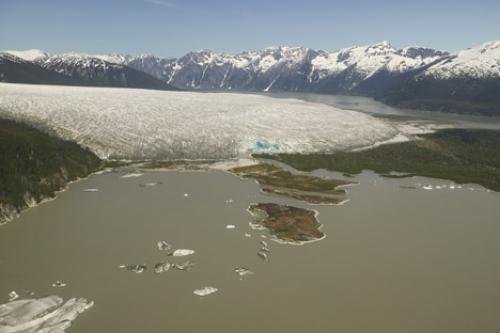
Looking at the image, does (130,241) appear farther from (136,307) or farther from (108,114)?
(108,114)

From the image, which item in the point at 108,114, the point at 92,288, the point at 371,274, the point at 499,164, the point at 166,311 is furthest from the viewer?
the point at 108,114

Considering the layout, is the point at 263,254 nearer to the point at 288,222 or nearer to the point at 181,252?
the point at 181,252

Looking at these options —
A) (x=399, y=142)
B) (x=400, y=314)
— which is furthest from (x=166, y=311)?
(x=399, y=142)

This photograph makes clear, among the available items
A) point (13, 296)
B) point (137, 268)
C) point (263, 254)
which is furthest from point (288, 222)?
point (13, 296)

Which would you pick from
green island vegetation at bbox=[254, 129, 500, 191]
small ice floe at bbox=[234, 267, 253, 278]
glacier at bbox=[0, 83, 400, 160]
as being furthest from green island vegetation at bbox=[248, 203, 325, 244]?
glacier at bbox=[0, 83, 400, 160]

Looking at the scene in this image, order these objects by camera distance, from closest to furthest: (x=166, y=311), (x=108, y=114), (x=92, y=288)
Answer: (x=166, y=311) < (x=92, y=288) < (x=108, y=114)

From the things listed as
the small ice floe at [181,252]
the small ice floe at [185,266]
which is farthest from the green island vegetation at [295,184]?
the small ice floe at [185,266]

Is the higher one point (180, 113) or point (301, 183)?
point (180, 113)
